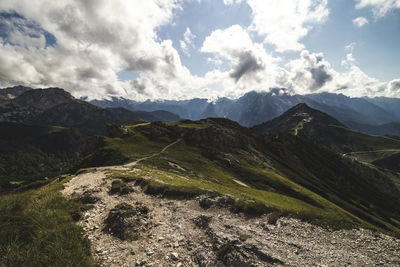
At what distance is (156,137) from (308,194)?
265ft

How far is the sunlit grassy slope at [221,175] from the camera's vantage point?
25239 millimetres

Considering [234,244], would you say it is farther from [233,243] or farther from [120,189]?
[120,189]

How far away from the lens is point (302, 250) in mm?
15367

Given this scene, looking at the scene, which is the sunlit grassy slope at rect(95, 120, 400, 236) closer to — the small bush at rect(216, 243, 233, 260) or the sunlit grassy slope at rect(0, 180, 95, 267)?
the small bush at rect(216, 243, 233, 260)

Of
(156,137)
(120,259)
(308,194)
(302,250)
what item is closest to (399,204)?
(308,194)

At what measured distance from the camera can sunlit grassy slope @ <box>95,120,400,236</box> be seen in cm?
2524

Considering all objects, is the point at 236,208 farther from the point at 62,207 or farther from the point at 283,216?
the point at 62,207

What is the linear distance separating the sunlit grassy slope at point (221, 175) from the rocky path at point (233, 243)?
2527 millimetres

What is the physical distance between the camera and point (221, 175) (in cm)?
6612

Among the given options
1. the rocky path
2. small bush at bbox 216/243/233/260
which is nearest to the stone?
the rocky path

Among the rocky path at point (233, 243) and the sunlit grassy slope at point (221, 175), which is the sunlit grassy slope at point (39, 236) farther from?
the sunlit grassy slope at point (221, 175)

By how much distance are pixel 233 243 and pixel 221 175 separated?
1998 inches

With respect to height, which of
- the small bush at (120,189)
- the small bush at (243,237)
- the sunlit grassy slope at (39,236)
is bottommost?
the small bush at (120,189)

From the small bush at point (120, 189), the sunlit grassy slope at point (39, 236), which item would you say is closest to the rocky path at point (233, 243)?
the sunlit grassy slope at point (39, 236)
